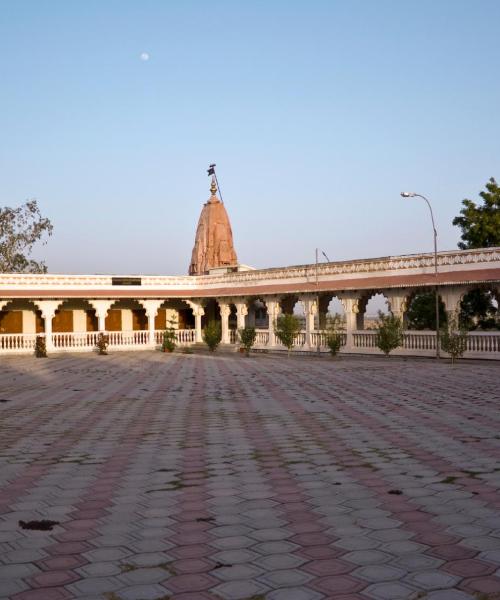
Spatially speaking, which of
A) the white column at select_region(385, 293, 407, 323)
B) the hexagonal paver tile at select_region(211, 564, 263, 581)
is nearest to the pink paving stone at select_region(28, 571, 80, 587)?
the hexagonal paver tile at select_region(211, 564, 263, 581)

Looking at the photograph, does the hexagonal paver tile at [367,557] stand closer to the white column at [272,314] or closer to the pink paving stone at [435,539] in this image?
the pink paving stone at [435,539]

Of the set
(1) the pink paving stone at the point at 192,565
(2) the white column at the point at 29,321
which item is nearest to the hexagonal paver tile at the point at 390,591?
(1) the pink paving stone at the point at 192,565

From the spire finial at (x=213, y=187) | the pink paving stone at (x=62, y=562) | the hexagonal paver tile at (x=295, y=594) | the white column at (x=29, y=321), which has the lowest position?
the hexagonal paver tile at (x=295, y=594)

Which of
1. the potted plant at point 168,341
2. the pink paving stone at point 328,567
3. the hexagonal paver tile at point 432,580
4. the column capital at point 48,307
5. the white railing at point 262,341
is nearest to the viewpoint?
the hexagonal paver tile at point 432,580

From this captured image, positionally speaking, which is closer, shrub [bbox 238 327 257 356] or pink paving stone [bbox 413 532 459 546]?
pink paving stone [bbox 413 532 459 546]

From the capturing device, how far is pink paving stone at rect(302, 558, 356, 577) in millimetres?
3750

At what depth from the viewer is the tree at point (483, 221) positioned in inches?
1128

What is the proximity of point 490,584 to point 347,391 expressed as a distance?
33.0 ft

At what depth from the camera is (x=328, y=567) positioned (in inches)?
150

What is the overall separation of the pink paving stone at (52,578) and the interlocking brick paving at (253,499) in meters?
0.01

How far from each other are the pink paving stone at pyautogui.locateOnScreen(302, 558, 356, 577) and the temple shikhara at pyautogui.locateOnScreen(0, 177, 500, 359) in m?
18.1

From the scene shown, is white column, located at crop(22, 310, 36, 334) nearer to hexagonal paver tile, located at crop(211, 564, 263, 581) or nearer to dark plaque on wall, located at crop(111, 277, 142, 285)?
dark plaque on wall, located at crop(111, 277, 142, 285)

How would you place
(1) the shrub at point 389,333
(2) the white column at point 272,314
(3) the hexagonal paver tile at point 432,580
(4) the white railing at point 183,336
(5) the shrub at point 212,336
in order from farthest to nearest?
(4) the white railing at point 183,336 < (5) the shrub at point 212,336 < (2) the white column at point 272,314 < (1) the shrub at point 389,333 < (3) the hexagonal paver tile at point 432,580

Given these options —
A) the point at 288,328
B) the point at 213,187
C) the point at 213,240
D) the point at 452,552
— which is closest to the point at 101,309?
the point at 288,328
